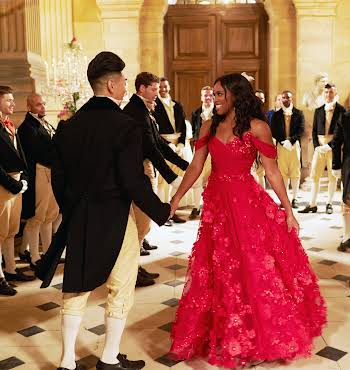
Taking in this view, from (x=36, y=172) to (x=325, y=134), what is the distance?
4.40 meters

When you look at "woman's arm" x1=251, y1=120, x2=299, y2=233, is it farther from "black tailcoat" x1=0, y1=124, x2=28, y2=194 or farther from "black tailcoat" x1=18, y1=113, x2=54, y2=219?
"black tailcoat" x1=18, y1=113, x2=54, y2=219

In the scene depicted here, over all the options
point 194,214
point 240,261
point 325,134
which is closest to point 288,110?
point 325,134

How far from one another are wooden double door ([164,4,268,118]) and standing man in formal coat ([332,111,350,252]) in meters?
5.87

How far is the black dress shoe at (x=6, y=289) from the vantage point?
476cm

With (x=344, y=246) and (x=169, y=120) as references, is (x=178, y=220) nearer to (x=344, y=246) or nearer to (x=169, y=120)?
(x=169, y=120)

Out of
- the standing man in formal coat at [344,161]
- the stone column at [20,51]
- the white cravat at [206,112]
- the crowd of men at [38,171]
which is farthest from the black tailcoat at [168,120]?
the standing man in formal coat at [344,161]

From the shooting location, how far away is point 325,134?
26.7ft

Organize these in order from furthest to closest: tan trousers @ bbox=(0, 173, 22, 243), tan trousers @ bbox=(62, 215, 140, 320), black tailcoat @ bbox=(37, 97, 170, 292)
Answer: tan trousers @ bbox=(0, 173, 22, 243) → tan trousers @ bbox=(62, 215, 140, 320) → black tailcoat @ bbox=(37, 97, 170, 292)

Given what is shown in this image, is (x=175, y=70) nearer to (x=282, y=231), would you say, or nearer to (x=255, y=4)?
(x=255, y=4)

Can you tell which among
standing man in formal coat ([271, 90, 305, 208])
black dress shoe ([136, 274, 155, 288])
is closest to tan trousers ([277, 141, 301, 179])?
standing man in formal coat ([271, 90, 305, 208])

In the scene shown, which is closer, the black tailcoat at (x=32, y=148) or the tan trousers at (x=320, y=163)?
the black tailcoat at (x=32, y=148)

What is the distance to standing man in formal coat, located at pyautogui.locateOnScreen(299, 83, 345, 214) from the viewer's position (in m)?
8.03

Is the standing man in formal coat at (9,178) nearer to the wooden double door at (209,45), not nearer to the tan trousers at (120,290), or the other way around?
the tan trousers at (120,290)

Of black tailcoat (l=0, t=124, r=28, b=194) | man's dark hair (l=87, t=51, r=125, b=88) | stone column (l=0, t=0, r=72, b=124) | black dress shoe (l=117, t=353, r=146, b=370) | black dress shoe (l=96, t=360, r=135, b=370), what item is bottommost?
black dress shoe (l=117, t=353, r=146, b=370)
